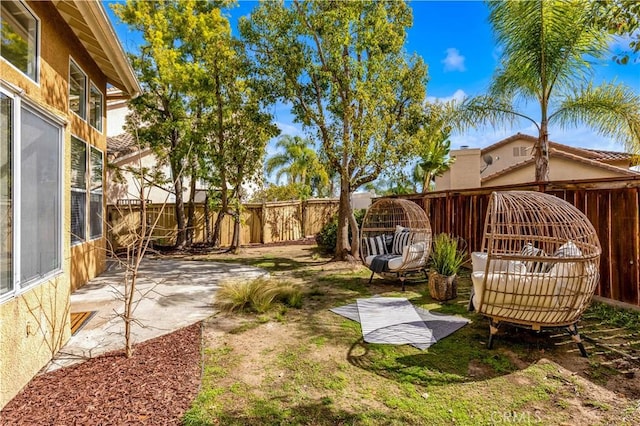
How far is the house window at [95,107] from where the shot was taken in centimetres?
721

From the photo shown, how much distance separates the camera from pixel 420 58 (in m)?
8.84

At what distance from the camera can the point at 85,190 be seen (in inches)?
260

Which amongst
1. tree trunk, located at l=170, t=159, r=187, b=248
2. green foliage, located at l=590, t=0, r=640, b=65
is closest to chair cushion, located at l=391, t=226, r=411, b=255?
green foliage, located at l=590, t=0, r=640, b=65

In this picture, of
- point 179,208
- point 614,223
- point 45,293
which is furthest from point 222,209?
point 614,223

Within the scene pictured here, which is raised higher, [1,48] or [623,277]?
[1,48]

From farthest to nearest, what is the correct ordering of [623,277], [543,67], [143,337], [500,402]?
[543,67] < [623,277] < [143,337] < [500,402]

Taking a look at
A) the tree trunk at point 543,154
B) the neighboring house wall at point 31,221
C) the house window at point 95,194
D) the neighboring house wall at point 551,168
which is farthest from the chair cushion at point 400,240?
the house window at point 95,194

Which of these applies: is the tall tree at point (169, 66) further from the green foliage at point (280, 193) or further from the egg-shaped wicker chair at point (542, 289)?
the egg-shaped wicker chair at point (542, 289)

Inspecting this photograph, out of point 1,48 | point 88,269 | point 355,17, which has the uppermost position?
point 355,17

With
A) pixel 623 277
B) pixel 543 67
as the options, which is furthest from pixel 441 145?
pixel 623 277

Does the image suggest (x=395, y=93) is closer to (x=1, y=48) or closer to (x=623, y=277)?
(x=623, y=277)

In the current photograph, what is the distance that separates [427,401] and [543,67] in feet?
23.1

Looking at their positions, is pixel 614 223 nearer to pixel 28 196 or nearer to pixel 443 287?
pixel 443 287

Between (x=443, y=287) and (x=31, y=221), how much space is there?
5.65m
